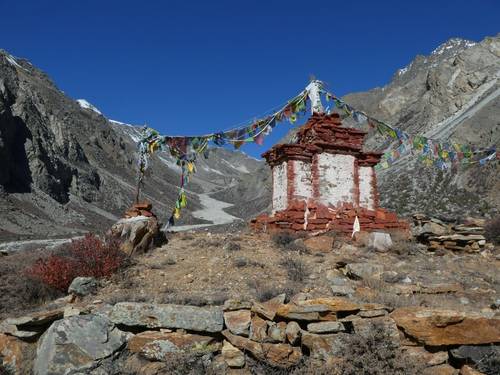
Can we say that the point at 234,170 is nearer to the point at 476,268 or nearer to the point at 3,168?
the point at 3,168

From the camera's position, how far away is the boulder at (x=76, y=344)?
572 centimetres

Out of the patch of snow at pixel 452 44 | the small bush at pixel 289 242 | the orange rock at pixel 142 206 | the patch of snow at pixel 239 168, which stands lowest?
the small bush at pixel 289 242

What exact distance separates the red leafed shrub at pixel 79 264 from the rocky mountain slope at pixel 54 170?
31.1 meters

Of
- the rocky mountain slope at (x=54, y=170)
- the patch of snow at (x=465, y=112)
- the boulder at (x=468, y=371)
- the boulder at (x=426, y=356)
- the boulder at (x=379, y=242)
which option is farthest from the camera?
the patch of snow at (x=465, y=112)

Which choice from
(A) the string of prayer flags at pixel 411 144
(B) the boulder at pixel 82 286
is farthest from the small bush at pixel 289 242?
(A) the string of prayer flags at pixel 411 144

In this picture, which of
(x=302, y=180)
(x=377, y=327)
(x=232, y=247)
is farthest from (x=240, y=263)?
(x=302, y=180)

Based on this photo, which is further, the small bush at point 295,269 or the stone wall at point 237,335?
the small bush at point 295,269

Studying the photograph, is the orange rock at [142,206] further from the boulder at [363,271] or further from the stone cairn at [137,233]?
the boulder at [363,271]

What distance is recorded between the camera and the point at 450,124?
58.4 m

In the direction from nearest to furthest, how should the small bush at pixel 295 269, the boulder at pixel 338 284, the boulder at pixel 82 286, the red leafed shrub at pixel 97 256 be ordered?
the boulder at pixel 338 284
the boulder at pixel 82 286
the small bush at pixel 295 269
the red leafed shrub at pixel 97 256

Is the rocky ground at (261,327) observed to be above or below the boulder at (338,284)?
below

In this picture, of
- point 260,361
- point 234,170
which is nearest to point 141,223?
point 260,361

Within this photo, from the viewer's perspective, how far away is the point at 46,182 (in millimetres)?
58656

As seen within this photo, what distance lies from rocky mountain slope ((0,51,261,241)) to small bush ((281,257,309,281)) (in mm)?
33450
